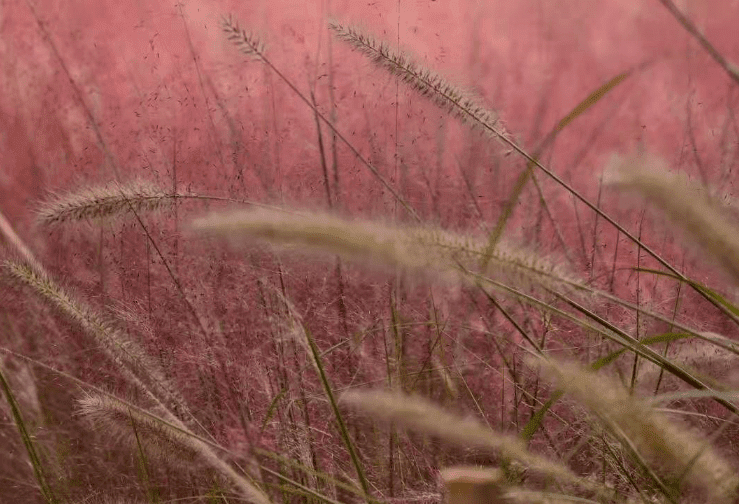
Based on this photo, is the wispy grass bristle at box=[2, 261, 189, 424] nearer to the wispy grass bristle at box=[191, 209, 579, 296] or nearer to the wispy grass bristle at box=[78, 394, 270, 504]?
the wispy grass bristle at box=[78, 394, 270, 504]

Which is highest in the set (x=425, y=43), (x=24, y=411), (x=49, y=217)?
(x=425, y=43)

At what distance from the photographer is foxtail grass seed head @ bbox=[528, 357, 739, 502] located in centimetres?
47

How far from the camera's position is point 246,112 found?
5.47 feet

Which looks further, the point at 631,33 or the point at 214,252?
the point at 631,33

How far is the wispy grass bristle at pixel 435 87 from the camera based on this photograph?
754 mm

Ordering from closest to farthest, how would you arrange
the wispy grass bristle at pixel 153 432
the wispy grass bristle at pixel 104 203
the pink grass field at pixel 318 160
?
the wispy grass bristle at pixel 153 432
the wispy grass bristle at pixel 104 203
the pink grass field at pixel 318 160

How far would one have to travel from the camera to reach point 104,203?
0.81 metres

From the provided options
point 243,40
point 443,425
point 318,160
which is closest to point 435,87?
point 243,40

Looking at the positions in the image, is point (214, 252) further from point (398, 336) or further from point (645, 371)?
point (645, 371)

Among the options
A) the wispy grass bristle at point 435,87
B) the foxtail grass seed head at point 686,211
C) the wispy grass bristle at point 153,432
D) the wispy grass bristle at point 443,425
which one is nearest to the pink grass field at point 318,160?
the wispy grass bristle at point 153,432

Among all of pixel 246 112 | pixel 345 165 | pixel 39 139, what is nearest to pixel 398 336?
pixel 345 165

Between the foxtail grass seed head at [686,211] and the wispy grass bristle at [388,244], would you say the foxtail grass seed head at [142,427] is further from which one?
the foxtail grass seed head at [686,211]

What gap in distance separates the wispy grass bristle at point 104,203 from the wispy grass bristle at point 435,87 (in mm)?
208

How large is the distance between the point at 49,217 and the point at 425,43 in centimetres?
98
